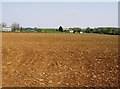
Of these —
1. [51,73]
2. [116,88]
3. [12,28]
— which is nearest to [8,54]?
[51,73]

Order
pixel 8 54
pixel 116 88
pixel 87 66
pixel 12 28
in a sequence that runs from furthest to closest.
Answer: pixel 12 28 < pixel 8 54 < pixel 87 66 < pixel 116 88

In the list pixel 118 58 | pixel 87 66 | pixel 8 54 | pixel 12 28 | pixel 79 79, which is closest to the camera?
pixel 79 79

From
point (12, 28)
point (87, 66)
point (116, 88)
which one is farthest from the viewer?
point (12, 28)

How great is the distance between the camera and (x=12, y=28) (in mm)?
124938

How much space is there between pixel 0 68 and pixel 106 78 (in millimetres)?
3992

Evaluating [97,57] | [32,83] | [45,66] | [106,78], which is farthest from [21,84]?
[97,57]

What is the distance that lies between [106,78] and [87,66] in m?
1.49

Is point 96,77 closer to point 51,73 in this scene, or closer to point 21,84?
point 51,73

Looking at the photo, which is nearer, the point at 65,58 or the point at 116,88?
the point at 116,88

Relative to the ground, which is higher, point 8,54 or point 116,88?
point 8,54

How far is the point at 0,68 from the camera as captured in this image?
986cm

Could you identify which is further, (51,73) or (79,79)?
(51,73)

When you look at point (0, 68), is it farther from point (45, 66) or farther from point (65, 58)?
point (65, 58)

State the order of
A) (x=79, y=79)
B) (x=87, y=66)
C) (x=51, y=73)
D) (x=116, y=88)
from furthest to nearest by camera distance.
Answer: (x=87, y=66) < (x=51, y=73) < (x=79, y=79) < (x=116, y=88)
